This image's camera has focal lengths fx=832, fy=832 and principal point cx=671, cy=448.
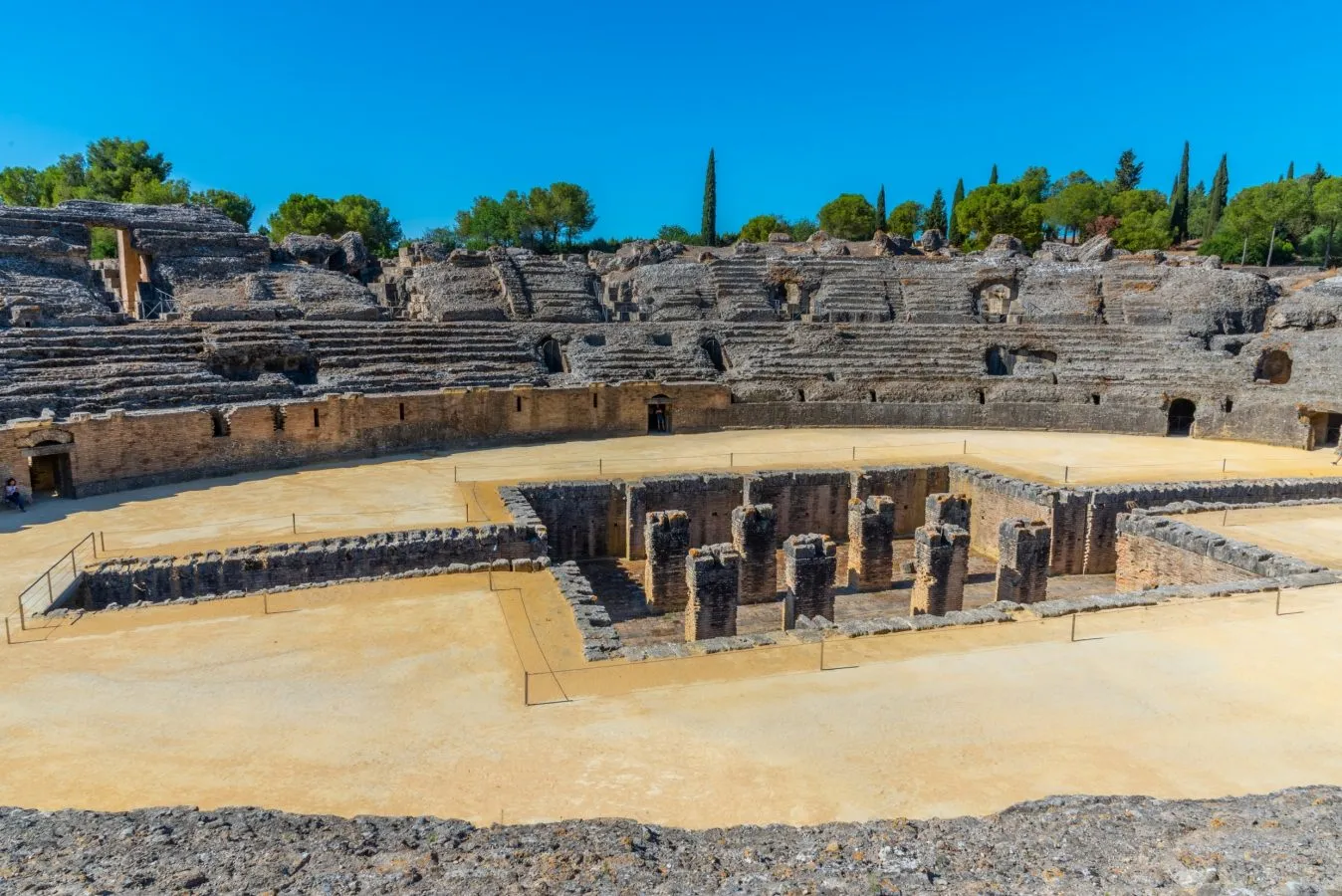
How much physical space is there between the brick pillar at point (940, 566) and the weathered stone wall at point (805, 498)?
3.80 m

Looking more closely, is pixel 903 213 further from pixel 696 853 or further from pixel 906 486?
pixel 696 853

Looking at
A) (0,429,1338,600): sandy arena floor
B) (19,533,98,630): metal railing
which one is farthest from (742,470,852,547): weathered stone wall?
(19,533,98,630): metal railing

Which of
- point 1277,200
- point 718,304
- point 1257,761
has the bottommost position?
point 1257,761

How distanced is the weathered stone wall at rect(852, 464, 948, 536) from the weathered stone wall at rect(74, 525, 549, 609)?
7.78 metres

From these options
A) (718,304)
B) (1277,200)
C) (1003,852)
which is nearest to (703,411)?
(718,304)

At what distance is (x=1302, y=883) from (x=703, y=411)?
1856cm

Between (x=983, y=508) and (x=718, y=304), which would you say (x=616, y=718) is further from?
(x=718, y=304)

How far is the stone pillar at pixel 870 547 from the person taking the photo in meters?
13.7

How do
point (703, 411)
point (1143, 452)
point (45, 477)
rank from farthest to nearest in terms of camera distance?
point (703, 411)
point (1143, 452)
point (45, 477)

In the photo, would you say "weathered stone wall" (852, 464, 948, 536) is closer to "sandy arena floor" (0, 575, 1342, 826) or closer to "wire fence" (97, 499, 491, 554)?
"sandy arena floor" (0, 575, 1342, 826)

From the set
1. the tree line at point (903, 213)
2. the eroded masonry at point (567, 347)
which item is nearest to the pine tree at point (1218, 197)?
the tree line at point (903, 213)

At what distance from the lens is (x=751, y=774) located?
19.9 feet

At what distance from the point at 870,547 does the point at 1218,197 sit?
43916 millimetres

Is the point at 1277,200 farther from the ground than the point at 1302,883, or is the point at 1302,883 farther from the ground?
the point at 1277,200
